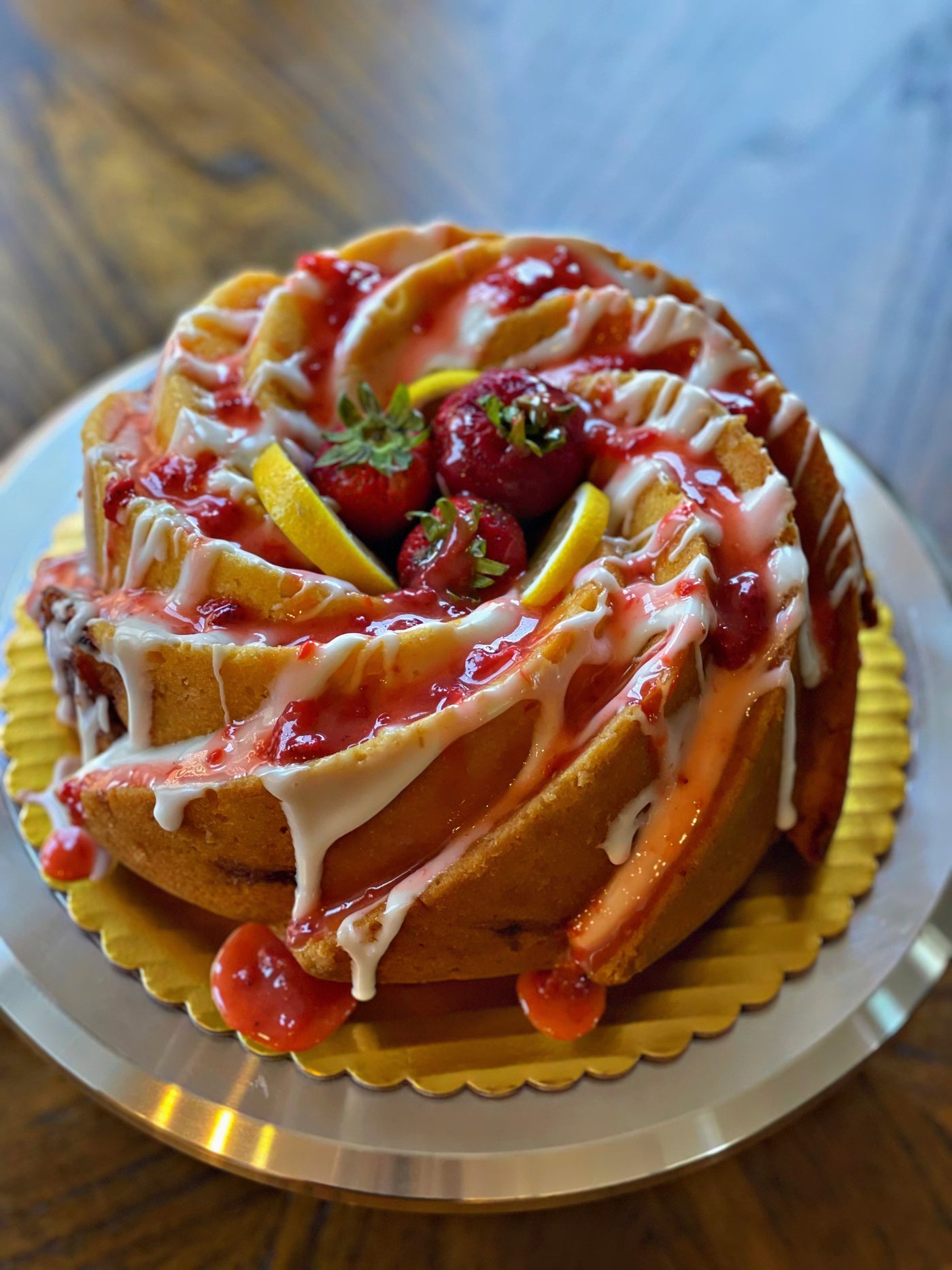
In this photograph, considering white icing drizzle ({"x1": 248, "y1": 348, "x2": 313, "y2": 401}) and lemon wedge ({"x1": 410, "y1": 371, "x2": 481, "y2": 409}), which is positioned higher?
lemon wedge ({"x1": 410, "y1": 371, "x2": 481, "y2": 409})

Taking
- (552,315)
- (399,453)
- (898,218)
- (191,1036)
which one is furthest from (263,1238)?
(898,218)

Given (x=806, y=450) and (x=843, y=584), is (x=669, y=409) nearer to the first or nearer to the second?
(x=806, y=450)

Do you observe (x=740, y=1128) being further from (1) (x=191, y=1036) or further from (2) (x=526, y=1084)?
(1) (x=191, y=1036)

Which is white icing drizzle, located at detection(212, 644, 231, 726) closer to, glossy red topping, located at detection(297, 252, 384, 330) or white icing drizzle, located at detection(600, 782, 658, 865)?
white icing drizzle, located at detection(600, 782, 658, 865)

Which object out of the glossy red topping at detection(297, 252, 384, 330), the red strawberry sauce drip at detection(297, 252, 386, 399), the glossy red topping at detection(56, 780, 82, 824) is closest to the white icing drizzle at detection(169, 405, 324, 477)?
the red strawberry sauce drip at detection(297, 252, 386, 399)

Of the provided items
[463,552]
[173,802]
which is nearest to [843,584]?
[463,552]

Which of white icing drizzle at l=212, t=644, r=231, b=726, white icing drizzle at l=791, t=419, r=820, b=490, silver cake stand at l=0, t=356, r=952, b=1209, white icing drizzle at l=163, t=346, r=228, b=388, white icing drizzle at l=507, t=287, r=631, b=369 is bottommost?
silver cake stand at l=0, t=356, r=952, b=1209

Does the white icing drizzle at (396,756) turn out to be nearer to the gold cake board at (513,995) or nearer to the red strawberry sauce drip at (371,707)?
the red strawberry sauce drip at (371,707)

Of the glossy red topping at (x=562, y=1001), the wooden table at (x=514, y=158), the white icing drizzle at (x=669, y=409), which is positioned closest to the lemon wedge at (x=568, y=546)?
the white icing drizzle at (x=669, y=409)
